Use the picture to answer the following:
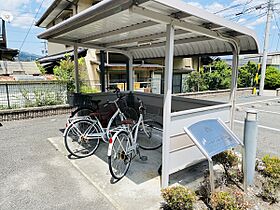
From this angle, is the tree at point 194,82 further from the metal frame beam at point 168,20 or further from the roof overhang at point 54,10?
the metal frame beam at point 168,20

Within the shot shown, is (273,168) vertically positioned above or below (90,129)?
below

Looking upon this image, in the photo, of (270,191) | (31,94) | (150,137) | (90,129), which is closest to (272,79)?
(150,137)

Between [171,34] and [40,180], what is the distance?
277 centimetres

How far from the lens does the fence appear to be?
240 inches

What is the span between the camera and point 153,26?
3.18 metres

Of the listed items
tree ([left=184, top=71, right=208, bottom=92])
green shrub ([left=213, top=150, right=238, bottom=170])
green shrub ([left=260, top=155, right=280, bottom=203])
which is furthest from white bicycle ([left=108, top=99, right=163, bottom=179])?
tree ([left=184, top=71, right=208, bottom=92])

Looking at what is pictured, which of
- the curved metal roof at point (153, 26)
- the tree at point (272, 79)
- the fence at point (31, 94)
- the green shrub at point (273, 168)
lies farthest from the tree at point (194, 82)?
the green shrub at point (273, 168)

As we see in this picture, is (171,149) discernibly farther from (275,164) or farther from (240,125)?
(240,125)

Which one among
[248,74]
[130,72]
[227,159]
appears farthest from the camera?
[248,74]

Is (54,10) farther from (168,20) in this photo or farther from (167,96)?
(167,96)

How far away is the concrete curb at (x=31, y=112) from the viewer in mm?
5906

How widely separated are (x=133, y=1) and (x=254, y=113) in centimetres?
217

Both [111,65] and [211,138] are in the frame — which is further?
[111,65]

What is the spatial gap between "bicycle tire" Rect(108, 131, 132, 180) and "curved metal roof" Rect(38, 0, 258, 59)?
1691 mm
